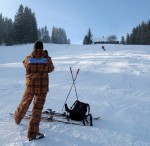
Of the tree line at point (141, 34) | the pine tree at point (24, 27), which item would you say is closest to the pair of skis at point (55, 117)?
the pine tree at point (24, 27)

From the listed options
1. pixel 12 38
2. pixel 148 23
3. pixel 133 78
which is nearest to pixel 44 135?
pixel 133 78

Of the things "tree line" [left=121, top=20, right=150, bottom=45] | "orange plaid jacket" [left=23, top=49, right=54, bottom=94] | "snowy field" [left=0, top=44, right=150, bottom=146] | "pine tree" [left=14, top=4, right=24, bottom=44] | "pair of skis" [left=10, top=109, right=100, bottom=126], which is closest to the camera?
"snowy field" [left=0, top=44, right=150, bottom=146]

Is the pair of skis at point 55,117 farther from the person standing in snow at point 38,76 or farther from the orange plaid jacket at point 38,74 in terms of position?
the orange plaid jacket at point 38,74

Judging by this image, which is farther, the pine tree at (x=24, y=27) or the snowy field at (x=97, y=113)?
the pine tree at (x=24, y=27)

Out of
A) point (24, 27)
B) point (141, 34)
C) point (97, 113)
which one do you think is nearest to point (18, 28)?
point (24, 27)

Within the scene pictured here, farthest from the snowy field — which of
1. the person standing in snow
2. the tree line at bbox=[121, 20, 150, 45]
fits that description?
the tree line at bbox=[121, 20, 150, 45]

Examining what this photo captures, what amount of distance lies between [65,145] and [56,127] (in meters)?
1.07

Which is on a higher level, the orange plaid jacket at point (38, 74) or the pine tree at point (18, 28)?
the pine tree at point (18, 28)

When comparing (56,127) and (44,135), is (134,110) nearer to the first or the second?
(56,127)

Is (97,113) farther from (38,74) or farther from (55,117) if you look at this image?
(38,74)

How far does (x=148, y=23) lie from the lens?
98188mm

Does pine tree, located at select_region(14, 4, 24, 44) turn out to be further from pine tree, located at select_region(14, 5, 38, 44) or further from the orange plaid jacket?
the orange plaid jacket

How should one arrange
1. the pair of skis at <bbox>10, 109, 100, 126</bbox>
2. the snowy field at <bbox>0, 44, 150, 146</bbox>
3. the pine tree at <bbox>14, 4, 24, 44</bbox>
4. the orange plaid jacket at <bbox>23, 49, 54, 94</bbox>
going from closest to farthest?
the snowy field at <bbox>0, 44, 150, 146</bbox>
the orange plaid jacket at <bbox>23, 49, 54, 94</bbox>
the pair of skis at <bbox>10, 109, 100, 126</bbox>
the pine tree at <bbox>14, 4, 24, 44</bbox>

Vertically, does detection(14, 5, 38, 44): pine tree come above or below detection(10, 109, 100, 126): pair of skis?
above
